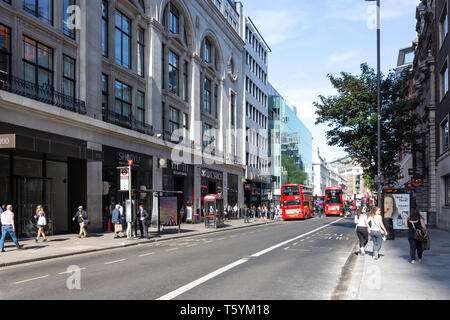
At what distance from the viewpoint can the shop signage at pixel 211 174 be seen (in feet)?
149

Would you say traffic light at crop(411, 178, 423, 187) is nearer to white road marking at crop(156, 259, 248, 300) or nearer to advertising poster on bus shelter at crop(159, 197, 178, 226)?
advertising poster on bus shelter at crop(159, 197, 178, 226)

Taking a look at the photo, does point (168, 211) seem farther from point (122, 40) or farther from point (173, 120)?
point (173, 120)

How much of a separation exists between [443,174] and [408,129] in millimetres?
4089

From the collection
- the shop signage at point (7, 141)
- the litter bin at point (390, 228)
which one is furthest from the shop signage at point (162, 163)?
the litter bin at point (390, 228)

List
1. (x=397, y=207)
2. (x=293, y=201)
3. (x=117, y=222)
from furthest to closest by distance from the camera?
(x=293, y=201), (x=117, y=222), (x=397, y=207)

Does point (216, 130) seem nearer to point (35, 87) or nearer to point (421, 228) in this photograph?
point (35, 87)

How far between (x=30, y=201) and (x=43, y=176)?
173cm

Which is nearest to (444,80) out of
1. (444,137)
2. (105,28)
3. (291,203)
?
(444,137)

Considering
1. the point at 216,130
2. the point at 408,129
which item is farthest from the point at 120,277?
the point at 216,130

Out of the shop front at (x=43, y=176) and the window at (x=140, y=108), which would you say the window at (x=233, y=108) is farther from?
the shop front at (x=43, y=176)

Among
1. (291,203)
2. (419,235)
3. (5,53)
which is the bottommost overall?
(291,203)

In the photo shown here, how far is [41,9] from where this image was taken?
23.5 m

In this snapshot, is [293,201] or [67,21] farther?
[293,201]

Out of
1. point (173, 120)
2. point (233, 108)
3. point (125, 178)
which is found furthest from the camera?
point (233, 108)
